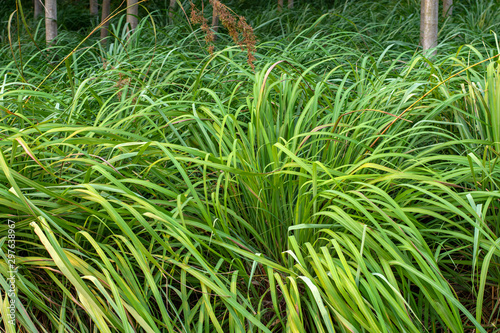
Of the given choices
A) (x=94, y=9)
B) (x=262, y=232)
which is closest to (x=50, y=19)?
(x=94, y=9)

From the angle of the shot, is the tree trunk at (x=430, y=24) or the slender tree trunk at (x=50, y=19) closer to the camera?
the tree trunk at (x=430, y=24)

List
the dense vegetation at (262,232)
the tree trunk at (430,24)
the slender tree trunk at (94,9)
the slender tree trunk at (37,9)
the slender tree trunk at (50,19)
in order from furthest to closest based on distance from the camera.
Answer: the slender tree trunk at (94,9), the slender tree trunk at (37,9), the slender tree trunk at (50,19), the tree trunk at (430,24), the dense vegetation at (262,232)

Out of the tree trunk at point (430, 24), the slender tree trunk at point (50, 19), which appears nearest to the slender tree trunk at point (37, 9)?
the slender tree trunk at point (50, 19)

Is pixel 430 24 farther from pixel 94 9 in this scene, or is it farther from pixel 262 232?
pixel 94 9

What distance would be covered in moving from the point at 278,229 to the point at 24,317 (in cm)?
96

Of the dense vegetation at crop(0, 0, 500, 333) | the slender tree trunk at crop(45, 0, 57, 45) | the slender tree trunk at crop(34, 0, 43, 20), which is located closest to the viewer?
the dense vegetation at crop(0, 0, 500, 333)

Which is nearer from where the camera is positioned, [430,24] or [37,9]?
[430,24]

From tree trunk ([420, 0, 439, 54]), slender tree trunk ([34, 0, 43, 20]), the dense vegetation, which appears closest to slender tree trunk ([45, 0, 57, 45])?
the dense vegetation

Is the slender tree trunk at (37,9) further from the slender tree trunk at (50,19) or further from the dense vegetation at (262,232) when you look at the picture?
the dense vegetation at (262,232)

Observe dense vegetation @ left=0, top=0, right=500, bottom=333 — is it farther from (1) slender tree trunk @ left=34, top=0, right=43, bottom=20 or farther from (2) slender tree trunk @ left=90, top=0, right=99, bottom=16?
(1) slender tree trunk @ left=34, top=0, right=43, bottom=20

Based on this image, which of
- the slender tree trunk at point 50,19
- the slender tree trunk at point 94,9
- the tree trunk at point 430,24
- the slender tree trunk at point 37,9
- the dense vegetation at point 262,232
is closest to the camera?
the dense vegetation at point 262,232

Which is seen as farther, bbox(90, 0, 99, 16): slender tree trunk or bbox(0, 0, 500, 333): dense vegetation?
bbox(90, 0, 99, 16): slender tree trunk

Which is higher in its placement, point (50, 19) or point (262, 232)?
point (50, 19)

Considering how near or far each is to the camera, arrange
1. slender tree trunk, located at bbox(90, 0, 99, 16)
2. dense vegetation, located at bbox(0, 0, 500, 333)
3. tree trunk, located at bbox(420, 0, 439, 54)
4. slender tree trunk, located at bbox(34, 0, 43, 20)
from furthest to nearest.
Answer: slender tree trunk, located at bbox(90, 0, 99, 16), slender tree trunk, located at bbox(34, 0, 43, 20), tree trunk, located at bbox(420, 0, 439, 54), dense vegetation, located at bbox(0, 0, 500, 333)
